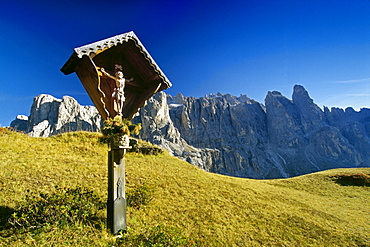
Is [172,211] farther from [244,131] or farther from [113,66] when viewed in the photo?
[244,131]

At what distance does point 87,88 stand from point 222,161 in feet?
327

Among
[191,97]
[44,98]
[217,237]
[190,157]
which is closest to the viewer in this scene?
[217,237]

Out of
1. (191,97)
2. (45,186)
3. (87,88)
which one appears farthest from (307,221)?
(191,97)

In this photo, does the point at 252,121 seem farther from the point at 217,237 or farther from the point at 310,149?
the point at 217,237

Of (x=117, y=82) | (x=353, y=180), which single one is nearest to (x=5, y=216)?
(x=117, y=82)

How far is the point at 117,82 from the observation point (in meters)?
5.29

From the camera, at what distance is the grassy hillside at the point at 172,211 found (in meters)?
Answer: 5.11

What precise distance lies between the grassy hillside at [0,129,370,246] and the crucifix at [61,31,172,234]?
1168 millimetres

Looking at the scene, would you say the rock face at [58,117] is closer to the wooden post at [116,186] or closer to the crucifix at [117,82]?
the crucifix at [117,82]

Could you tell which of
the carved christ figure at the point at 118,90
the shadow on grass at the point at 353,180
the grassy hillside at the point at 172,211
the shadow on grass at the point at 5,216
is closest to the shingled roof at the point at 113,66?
the carved christ figure at the point at 118,90

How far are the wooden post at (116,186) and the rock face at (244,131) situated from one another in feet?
253

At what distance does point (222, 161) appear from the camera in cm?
10006

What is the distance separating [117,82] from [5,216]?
223 inches

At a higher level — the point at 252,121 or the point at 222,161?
the point at 252,121
